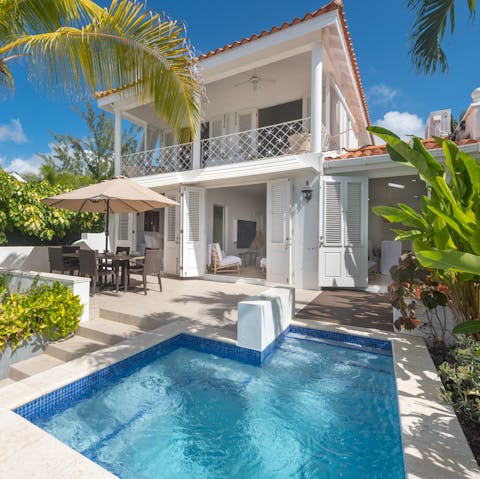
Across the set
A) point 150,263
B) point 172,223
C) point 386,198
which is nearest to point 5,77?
point 150,263

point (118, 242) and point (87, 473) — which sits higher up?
point (118, 242)

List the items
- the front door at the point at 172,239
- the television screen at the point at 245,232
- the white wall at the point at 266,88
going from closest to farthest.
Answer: the white wall at the point at 266,88
the front door at the point at 172,239
the television screen at the point at 245,232

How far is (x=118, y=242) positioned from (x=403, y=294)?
34.4 ft

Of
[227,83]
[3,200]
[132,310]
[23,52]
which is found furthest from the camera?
[227,83]

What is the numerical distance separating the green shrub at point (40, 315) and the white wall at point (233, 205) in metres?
7.28

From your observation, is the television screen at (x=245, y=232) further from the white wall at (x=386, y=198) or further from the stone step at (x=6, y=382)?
the stone step at (x=6, y=382)

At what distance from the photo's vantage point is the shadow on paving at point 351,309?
17.1ft

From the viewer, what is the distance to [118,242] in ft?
38.5

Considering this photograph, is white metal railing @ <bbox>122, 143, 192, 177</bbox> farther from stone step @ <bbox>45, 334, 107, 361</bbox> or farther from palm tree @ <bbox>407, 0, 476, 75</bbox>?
palm tree @ <bbox>407, 0, 476, 75</bbox>

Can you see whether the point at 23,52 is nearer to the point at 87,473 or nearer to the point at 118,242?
the point at 87,473

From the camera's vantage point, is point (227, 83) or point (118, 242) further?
point (118, 242)

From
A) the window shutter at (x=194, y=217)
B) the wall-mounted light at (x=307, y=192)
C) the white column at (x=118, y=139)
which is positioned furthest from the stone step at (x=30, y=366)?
the white column at (x=118, y=139)

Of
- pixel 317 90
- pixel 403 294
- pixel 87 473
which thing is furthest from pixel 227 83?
pixel 87 473

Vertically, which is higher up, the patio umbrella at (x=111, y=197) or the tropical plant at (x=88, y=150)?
the tropical plant at (x=88, y=150)
